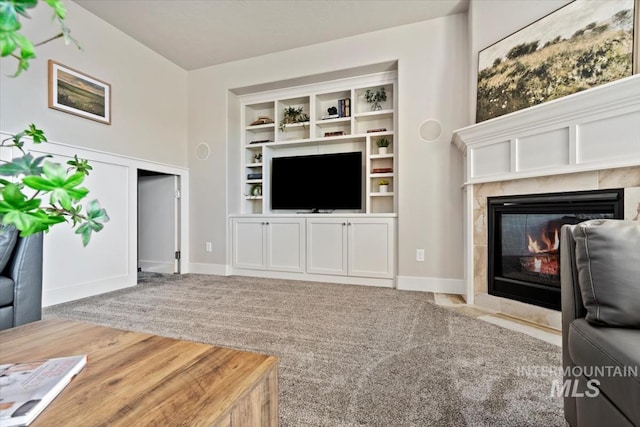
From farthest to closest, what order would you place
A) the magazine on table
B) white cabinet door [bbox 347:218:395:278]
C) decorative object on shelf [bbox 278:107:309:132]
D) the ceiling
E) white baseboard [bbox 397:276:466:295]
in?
decorative object on shelf [bbox 278:107:309:132]
white cabinet door [bbox 347:218:395:278]
white baseboard [bbox 397:276:466:295]
the ceiling
the magazine on table

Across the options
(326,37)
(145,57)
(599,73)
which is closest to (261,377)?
(599,73)

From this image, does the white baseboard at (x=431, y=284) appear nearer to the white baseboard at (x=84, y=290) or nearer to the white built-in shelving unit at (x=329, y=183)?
the white built-in shelving unit at (x=329, y=183)

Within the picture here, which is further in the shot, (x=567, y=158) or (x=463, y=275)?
(x=463, y=275)

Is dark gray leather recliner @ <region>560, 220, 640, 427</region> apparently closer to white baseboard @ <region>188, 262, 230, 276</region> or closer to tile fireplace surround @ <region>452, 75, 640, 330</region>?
tile fireplace surround @ <region>452, 75, 640, 330</region>

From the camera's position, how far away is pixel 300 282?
3.57 m

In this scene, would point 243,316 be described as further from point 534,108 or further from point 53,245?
point 534,108

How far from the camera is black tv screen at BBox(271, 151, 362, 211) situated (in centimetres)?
367

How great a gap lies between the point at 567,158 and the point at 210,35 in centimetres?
366

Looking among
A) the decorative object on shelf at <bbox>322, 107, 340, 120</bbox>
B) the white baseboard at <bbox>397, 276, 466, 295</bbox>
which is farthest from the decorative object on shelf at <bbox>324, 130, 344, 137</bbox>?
the white baseboard at <bbox>397, 276, 466, 295</bbox>

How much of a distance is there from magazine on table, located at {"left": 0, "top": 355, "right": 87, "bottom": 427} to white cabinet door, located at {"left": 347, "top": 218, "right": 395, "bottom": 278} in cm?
286

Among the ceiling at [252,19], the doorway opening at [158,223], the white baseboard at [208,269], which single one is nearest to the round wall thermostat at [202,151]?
the doorway opening at [158,223]

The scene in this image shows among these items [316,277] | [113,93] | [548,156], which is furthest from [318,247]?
[113,93]

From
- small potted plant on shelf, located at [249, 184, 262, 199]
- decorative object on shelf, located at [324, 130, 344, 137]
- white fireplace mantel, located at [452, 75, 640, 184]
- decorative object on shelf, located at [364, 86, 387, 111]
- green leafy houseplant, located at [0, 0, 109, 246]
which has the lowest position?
green leafy houseplant, located at [0, 0, 109, 246]

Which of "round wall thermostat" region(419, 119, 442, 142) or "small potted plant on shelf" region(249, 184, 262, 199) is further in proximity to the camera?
"small potted plant on shelf" region(249, 184, 262, 199)
